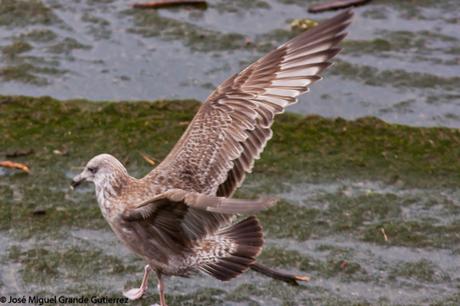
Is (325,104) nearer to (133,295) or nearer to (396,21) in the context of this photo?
(396,21)

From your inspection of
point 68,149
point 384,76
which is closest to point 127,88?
point 68,149

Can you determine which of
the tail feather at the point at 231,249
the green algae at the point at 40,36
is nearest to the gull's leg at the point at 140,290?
the tail feather at the point at 231,249

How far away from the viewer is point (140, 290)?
18.5 feet

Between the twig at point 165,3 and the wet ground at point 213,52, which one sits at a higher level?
the twig at point 165,3

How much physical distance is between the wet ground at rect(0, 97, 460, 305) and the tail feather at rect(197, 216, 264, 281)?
39 cm

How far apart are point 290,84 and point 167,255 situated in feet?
4.64

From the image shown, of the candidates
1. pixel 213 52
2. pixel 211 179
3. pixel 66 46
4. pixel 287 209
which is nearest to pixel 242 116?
pixel 211 179

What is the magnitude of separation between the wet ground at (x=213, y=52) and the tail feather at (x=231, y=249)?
2639 mm

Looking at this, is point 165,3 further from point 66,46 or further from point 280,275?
point 280,275

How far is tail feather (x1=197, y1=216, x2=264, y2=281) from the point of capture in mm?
5242

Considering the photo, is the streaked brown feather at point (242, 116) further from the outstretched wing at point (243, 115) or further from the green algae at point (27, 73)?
the green algae at point (27, 73)

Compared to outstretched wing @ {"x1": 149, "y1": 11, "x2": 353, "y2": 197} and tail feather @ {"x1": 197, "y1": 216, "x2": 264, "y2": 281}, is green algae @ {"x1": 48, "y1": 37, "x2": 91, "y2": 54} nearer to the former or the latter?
outstretched wing @ {"x1": 149, "y1": 11, "x2": 353, "y2": 197}

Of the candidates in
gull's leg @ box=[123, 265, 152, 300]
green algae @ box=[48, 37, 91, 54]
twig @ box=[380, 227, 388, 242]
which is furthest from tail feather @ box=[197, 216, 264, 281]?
green algae @ box=[48, 37, 91, 54]

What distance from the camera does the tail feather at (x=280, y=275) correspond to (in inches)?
227
